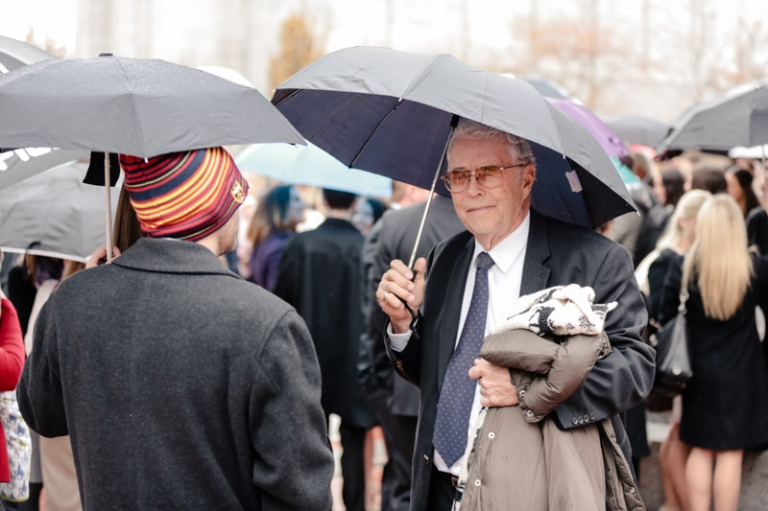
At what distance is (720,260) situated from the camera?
17.8ft

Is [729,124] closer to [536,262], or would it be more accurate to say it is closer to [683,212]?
[683,212]

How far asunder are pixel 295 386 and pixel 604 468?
3.54 feet

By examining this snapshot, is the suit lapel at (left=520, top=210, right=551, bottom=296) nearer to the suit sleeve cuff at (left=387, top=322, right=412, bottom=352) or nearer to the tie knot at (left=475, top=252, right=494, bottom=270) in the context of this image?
the tie knot at (left=475, top=252, right=494, bottom=270)

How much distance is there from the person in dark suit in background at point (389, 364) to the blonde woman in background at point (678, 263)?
5.53ft

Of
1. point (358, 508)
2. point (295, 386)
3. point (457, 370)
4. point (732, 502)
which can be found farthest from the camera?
point (358, 508)

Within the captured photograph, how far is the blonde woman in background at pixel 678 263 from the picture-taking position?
5.81m

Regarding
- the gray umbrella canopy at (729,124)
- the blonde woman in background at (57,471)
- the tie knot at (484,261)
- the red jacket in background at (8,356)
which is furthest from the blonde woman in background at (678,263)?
the red jacket in background at (8,356)

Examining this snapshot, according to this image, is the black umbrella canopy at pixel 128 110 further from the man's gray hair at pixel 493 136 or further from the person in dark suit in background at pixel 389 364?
the person in dark suit in background at pixel 389 364

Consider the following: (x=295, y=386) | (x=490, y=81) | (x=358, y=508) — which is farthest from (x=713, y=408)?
(x=295, y=386)

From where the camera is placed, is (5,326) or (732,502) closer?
(5,326)

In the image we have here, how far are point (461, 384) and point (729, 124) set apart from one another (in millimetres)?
2747

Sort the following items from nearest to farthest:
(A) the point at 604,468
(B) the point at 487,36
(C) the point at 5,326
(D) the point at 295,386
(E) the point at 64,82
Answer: (D) the point at 295,386, (E) the point at 64,82, (A) the point at 604,468, (C) the point at 5,326, (B) the point at 487,36

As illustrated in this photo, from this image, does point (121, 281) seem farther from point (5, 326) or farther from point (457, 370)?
point (5, 326)

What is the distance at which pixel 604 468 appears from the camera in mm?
2803
